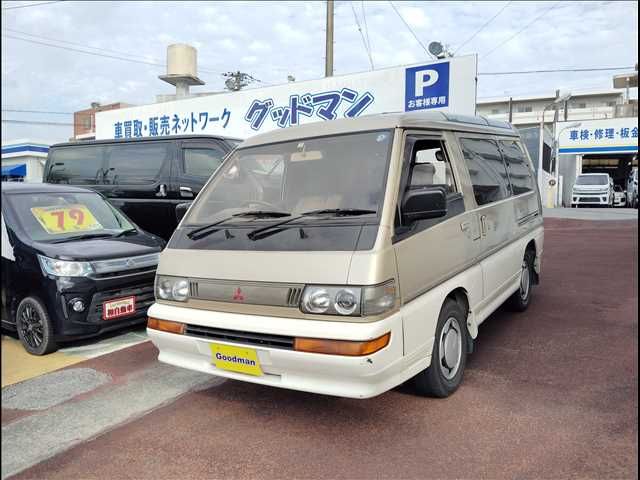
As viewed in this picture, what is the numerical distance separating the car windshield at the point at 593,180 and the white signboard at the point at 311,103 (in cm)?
1611

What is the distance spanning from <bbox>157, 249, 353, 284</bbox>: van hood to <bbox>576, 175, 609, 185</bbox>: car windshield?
78.5 ft

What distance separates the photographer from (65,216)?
551 centimetres

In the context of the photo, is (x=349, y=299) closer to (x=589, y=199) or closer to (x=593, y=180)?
(x=589, y=199)

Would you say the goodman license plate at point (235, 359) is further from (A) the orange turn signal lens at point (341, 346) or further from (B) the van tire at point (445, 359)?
(B) the van tire at point (445, 359)

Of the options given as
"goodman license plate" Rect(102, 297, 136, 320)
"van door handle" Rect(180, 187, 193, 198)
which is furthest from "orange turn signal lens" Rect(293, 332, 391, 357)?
"van door handle" Rect(180, 187, 193, 198)

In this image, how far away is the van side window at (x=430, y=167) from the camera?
3.56m

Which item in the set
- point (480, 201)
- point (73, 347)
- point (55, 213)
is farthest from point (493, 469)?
point (55, 213)

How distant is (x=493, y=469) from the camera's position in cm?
265

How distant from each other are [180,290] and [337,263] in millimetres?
1129

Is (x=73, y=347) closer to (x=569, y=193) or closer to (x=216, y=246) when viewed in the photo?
(x=216, y=246)

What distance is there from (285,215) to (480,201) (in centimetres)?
173

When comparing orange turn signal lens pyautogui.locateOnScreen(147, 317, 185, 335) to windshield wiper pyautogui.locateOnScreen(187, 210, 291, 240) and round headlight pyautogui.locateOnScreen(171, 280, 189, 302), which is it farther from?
windshield wiper pyautogui.locateOnScreen(187, 210, 291, 240)

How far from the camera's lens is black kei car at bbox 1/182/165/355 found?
4.64 metres

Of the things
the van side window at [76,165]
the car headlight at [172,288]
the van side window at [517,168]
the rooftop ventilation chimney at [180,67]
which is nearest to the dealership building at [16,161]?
the car headlight at [172,288]
